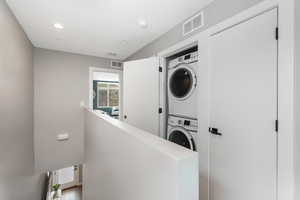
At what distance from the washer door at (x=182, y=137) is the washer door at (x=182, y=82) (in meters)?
0.48

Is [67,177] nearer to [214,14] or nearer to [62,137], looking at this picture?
[62,137]

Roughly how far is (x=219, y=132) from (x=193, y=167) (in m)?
0.97

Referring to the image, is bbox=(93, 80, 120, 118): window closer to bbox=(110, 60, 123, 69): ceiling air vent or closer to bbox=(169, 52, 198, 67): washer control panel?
bbox=(110, 60, 123, 69): ceiling air vent

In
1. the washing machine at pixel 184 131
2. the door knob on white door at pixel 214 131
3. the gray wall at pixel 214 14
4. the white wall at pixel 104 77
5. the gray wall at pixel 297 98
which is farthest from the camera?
the white wall at pixel 104 77

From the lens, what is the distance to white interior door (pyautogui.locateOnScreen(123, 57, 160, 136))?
90.4 inches

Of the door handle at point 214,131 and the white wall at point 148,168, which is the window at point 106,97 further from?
the door handle at point 214,131

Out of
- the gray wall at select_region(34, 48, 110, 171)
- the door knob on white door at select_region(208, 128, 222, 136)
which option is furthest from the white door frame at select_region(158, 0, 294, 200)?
the gray wall at select_region(34, 48, 110, 171)

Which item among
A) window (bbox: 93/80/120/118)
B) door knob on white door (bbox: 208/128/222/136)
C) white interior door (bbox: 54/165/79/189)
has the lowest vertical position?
white interior door (bbox: 54/165/79/189)

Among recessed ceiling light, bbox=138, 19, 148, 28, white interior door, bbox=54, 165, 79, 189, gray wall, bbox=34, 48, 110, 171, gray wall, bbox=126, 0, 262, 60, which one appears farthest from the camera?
white interior door, bbox=54, 165, 79, 189

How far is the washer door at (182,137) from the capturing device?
1.79 meters

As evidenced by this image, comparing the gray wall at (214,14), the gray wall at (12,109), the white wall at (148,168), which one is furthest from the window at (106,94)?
the white wall at (148,168)

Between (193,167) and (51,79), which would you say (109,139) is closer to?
(193,167)

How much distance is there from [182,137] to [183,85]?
2.44ft

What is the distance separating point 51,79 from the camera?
9.77 feet
